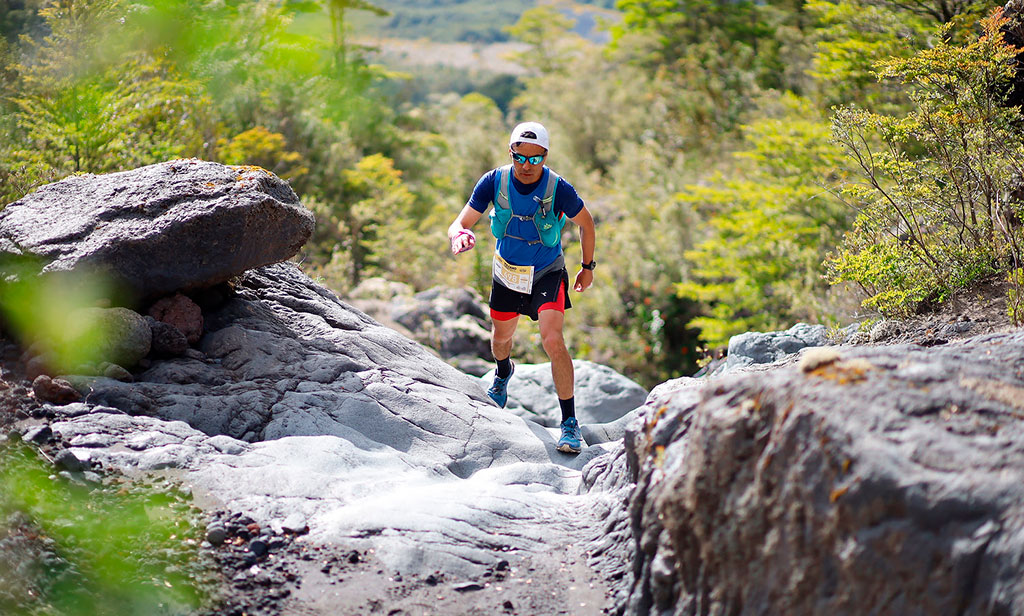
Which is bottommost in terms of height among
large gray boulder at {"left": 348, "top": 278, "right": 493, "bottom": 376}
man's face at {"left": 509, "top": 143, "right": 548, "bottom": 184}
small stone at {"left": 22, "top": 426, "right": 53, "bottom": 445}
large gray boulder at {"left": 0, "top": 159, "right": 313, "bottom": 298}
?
large gray boulder at {"left": 348, "top": 278, "right": 493, "bottom": 376}

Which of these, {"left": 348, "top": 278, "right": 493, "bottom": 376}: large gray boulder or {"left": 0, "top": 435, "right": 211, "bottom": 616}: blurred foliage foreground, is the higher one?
{"left": 0, "top": 435, "right": 211, "bottom": 616}: blurred foliage foreground

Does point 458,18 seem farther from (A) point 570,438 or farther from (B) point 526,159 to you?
(A) point 570,438

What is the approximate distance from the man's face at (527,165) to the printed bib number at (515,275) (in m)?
0.66

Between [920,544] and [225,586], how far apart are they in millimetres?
2885

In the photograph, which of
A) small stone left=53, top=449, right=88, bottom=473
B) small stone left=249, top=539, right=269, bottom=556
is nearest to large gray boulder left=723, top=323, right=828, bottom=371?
small stone left=249, top=539, right=269, bottom=556

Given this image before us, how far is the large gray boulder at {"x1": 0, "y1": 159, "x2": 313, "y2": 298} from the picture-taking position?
215 inches

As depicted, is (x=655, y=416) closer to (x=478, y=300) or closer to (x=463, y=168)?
(x=478, y=300)

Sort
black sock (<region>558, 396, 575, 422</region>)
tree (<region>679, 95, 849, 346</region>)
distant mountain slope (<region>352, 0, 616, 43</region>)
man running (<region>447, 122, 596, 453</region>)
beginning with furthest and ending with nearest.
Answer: distant mountain slope (<region>352, 0, 616, 43</region>) → tree (<region>679, 95, 849, 346</region>) → black sock (<region>558, 396, 575, 422</region>) → man running (<region>447, 122, 596, 453</region>)

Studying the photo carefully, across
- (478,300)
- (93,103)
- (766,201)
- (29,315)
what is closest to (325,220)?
(478,300)

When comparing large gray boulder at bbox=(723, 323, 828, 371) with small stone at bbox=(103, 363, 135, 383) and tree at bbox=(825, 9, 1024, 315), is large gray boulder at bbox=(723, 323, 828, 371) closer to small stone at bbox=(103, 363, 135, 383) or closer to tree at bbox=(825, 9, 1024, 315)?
tree at bbox=(825, 9, 1024, 315)

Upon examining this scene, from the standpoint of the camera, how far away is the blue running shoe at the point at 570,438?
19.0 ft

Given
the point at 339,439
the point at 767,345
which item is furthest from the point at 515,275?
the point at 767,345

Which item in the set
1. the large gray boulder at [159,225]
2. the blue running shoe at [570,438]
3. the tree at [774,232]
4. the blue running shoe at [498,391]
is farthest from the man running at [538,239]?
the tree at [774,232]

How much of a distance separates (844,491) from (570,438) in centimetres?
346
